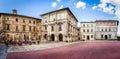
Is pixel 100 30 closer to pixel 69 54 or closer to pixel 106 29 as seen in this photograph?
pixel 106 29

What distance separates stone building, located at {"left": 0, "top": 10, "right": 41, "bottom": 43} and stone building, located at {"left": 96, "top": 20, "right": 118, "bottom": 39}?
16327 mm

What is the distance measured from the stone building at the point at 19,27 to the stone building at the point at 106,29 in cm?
1633

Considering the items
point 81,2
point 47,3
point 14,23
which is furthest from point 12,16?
point 81,2

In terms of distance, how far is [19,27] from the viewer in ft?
65.7

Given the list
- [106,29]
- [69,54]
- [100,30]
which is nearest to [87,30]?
[100,30]

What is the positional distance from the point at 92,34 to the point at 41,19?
15592mm

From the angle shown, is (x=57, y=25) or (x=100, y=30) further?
(x=100, y=30)

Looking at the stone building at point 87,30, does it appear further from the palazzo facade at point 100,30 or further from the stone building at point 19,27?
the stone building at point 19,27

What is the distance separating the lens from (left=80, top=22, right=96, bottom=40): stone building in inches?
1202

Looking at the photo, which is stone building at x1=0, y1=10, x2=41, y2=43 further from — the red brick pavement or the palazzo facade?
the palazzo facade

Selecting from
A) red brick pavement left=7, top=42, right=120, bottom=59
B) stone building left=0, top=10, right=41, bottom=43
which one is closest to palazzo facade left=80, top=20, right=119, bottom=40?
stone building left=0, top=10, right=41, bottom=43

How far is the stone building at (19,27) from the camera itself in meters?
18.1

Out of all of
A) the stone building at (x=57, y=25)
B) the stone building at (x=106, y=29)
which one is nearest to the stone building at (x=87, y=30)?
the stone building at (x=106, y=29)

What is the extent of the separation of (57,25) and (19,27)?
7048 millimetres
